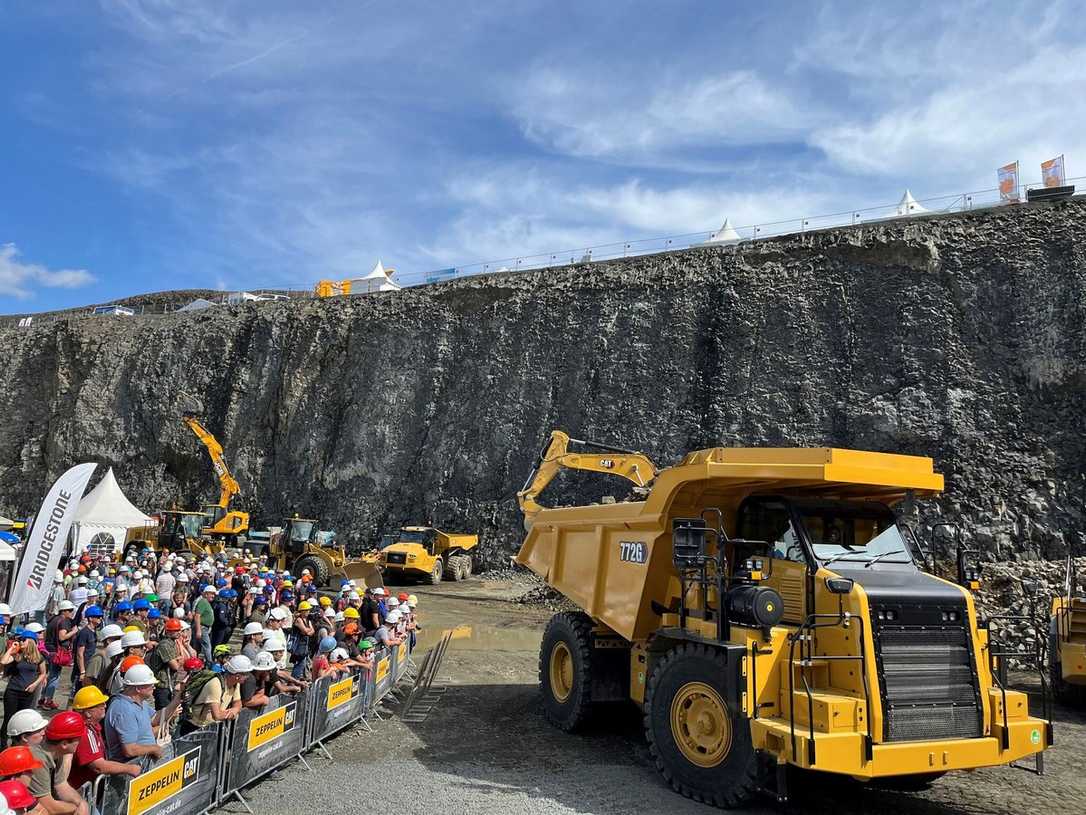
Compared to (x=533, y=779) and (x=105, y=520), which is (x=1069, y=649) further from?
(x=105, y=520)

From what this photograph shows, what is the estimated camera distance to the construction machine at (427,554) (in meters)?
25.9

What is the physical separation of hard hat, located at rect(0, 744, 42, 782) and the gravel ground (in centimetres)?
305

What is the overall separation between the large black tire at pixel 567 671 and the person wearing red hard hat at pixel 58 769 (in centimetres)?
566

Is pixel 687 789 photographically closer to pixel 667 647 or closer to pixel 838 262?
pixel 667 647

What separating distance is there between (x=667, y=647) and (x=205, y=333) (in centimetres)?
3824

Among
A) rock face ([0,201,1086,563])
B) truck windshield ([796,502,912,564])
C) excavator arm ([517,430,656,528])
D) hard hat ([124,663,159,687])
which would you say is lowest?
hard hat ([124,663,159,687])

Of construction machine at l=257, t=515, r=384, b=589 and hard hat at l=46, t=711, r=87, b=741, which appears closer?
hard hat at l=46, t=711, r=87, b=741

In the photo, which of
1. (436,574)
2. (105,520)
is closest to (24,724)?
(436,574)

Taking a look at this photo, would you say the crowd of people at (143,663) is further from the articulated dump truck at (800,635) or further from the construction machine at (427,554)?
the construction machine at (427,554)

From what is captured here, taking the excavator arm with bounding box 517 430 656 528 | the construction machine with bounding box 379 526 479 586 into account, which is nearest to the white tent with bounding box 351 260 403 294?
the construction machine with bounding box 379 526 479 586

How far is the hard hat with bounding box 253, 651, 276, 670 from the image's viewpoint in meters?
7.14

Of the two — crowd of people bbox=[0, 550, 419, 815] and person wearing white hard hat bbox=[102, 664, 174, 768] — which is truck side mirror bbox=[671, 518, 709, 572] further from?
person wearing white hard hat bbox=[102, 664, 174, 768]

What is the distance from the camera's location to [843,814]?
676cm

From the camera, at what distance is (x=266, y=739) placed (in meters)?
6.99
